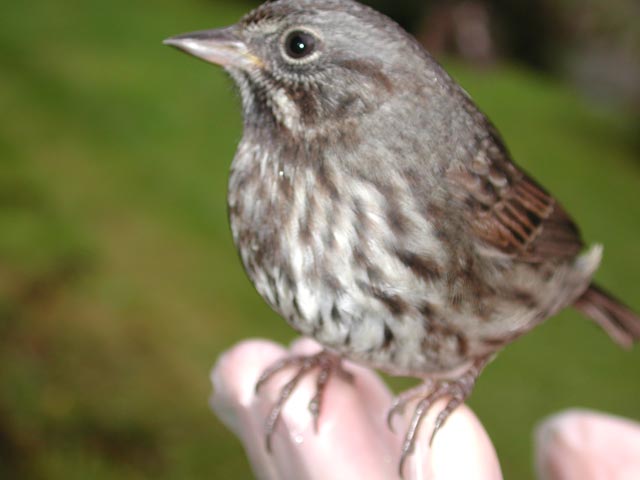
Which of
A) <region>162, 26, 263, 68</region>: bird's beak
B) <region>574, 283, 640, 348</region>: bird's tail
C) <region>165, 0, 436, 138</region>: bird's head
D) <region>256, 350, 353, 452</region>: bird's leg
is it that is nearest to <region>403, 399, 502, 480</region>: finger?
<region>256, 350, 353, 452</region>: bird's leg

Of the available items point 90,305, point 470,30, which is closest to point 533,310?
point 90,305

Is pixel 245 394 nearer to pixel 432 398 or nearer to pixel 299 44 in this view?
pixel 432 398

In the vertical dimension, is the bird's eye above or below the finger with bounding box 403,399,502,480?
above

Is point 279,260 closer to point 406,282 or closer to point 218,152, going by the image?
point 406,282

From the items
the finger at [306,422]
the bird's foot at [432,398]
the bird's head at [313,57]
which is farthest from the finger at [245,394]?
the bird's head at [313,57]

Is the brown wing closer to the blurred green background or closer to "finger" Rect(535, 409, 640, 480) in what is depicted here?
"finger" Rect(535, 409, 640, 480)

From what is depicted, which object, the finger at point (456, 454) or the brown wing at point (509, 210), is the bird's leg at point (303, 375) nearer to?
the finger at point (456, 454)

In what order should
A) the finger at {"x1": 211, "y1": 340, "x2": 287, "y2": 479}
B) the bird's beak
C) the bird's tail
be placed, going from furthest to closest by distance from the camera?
the bird's tail, the finger at {"x1": 211, "y1": 340, "x2": 287, "y2": 479}, the bird's beak
